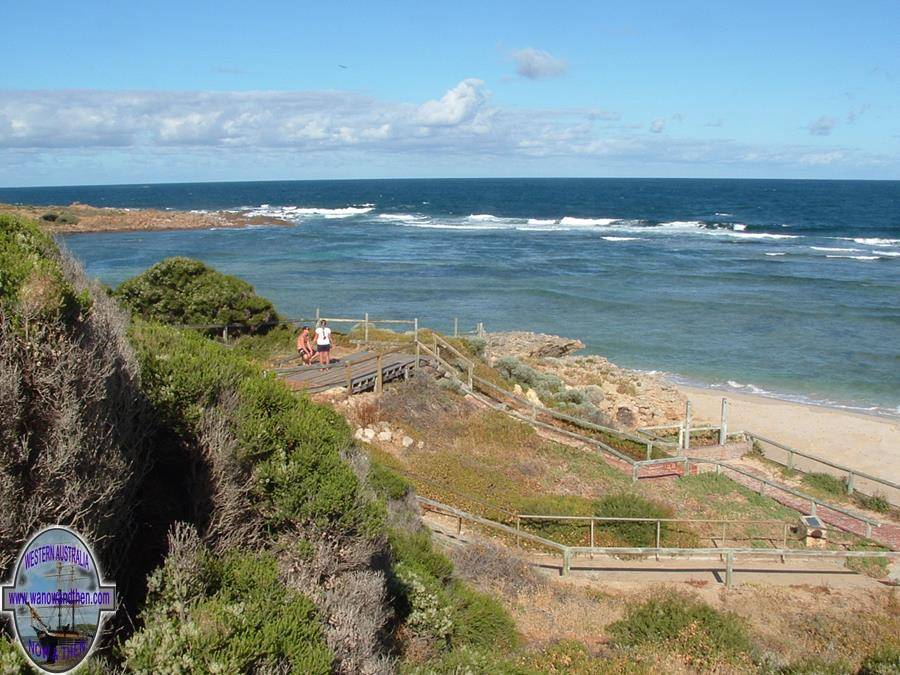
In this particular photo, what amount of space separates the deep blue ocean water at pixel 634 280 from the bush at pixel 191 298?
993 centimetres

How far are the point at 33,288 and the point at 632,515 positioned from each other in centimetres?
1174

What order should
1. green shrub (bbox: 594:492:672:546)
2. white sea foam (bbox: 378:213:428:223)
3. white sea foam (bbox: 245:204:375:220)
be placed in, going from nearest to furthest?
green shrub (bbox: 594:492:672:546)
white sea foam (bbox: 378:213:428:223)
white sea foam (bbox: 245:204:375:220)

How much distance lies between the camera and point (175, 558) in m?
5.41

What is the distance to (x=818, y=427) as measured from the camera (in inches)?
983

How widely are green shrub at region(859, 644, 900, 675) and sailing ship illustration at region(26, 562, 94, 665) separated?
7.72 metres

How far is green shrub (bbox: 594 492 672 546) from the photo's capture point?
45.2 ft

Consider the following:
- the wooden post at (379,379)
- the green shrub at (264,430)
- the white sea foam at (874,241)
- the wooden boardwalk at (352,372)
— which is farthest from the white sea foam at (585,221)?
the green shrub at (264,430)

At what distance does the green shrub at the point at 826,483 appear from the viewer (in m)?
18.5

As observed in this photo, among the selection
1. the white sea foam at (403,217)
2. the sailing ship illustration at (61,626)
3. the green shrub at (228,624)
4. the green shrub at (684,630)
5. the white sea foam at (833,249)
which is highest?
the sailing ship illustration at (61,626)

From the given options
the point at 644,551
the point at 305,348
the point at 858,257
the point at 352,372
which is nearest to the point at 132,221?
Result: the point at 858,257

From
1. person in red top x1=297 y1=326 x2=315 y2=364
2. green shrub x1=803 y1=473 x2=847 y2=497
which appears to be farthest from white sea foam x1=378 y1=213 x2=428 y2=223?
green shrub x1=803 y1=473 x2=847 y2=497

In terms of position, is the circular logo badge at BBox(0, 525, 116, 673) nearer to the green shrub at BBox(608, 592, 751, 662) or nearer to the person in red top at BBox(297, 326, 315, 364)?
the green shrub at BBox(608, 592, 751, 662)

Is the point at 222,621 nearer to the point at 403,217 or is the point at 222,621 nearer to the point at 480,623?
the point at 480,623

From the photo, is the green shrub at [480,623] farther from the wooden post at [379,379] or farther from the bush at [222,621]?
the wooden post at [379,379]
